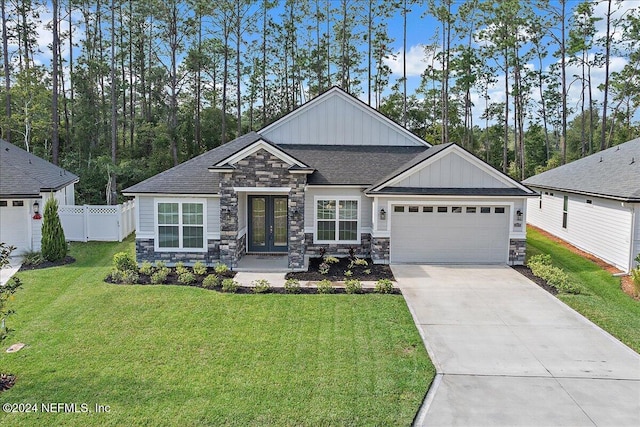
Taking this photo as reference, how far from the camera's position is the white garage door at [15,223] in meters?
13.7

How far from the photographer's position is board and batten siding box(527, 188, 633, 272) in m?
12.3

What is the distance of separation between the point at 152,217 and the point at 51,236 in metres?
3.37

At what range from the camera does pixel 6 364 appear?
6379mm

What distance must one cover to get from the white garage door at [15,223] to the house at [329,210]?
4250 mm

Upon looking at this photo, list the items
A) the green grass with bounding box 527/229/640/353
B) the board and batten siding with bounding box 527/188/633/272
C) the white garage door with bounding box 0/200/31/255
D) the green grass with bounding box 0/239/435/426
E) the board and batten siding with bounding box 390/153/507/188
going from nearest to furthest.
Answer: the green grass with bounding box 0/239/435/426, the green grass with bounding box 527/229/640/353, the board and batten siding with bounding box 527/188/633/272, the board and batten siding with bounding box 390/153/507/188, the white garage door with bounding box 0/200/31/255

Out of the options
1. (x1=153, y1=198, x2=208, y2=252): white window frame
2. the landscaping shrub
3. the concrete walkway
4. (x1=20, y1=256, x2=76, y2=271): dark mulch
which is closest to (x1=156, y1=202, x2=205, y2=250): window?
(x1=153, y1=198, x2=208, y2=252): white window frame

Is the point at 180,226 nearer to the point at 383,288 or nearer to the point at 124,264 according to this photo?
the point at 124,264

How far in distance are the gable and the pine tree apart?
7.83 meters

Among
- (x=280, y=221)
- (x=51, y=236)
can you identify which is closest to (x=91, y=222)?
(x=51, y=236)

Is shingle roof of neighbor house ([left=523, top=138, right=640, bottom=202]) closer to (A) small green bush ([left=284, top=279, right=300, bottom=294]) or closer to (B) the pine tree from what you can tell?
(A) small green bush ([left=284, top=279, right=300, bottom=294])

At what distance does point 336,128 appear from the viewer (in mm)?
16328

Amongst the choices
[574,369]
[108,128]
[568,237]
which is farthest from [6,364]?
[108,128]

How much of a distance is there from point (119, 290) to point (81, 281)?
1659mm

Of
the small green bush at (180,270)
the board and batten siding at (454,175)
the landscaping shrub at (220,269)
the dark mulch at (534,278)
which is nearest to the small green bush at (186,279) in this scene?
the small green bush at (180,270)
